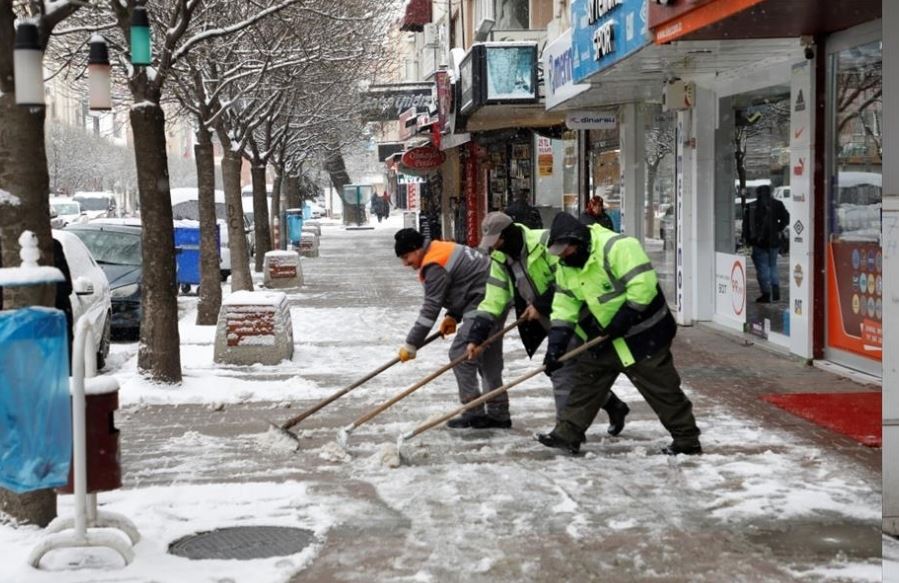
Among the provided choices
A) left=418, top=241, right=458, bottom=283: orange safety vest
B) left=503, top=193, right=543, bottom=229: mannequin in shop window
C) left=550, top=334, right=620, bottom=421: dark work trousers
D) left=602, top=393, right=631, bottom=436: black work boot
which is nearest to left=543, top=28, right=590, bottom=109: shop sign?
left=503, top=193, right=543, bottom=229: mannequin in shop window

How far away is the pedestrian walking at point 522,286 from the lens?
327 inches

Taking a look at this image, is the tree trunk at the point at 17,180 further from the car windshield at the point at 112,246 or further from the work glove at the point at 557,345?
the car windshield at the point at 112,246

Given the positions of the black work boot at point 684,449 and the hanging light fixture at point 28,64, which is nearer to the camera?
the hanging light fixture at point 28,64

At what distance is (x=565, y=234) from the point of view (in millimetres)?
7504

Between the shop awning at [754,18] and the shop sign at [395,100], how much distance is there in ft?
82.5

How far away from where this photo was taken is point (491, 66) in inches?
776

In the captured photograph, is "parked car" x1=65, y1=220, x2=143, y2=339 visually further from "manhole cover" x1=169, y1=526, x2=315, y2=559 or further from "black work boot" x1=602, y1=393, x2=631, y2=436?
"manhole cover" x1=169, y1=526, x2=315, y2=559

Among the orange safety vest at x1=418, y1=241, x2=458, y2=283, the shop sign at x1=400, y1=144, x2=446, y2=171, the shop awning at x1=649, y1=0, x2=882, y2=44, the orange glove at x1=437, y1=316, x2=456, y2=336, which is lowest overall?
the orange glove at x1=437, y1=316, x2=456, y2=336

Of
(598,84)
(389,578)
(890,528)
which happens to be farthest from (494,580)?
(598,84)

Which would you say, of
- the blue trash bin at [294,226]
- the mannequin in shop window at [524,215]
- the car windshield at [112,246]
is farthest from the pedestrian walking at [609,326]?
the blue trash bin at [294,226]

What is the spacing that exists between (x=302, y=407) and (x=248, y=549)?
13.6ft

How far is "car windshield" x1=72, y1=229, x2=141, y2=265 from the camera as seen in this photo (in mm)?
17172

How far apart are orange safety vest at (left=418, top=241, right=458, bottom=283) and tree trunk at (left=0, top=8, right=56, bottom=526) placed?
10.2ft

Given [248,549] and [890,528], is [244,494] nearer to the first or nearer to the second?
[248,549]
